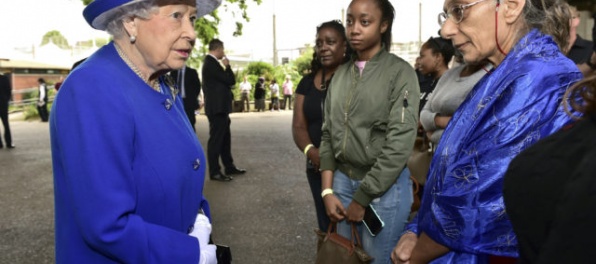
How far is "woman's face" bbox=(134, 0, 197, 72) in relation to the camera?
1651 mm

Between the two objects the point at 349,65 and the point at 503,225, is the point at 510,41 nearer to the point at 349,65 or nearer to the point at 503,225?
the point at 503,225

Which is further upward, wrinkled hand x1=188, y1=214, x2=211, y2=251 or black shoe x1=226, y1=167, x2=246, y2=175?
wrinkled hand x1=188, y1=214, x2=211, y2=251

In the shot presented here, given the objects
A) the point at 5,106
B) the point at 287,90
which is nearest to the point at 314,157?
the point at 5,106

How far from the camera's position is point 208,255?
5.61 feet

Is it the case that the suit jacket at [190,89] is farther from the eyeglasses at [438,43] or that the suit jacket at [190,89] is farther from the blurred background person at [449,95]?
the blurred background person at [449,95]

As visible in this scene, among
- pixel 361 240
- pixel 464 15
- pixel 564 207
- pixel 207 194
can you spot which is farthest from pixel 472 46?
pixel 207 194

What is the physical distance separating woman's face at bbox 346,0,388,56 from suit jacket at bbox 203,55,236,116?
15.8ft

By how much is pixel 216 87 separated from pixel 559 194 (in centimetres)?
683

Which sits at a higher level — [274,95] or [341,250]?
[341,250]

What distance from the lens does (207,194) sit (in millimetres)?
6379

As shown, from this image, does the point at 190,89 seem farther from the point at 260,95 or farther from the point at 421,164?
the point at 260,95

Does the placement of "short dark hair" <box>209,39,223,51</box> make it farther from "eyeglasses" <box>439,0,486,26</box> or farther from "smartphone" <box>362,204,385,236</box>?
"eyeglasses" <box>439,0,486,26</box>

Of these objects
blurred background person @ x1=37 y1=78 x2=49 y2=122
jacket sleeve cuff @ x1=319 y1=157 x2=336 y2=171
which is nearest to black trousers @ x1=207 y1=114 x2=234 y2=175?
jacket sleeve cuff @ x1=319 y1=157 x2=336 y2=171

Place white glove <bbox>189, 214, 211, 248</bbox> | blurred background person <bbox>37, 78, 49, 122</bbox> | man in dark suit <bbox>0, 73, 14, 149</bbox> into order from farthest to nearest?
blurred background person <bbox>37, 78, 49, 122</bbox>
man in dark suit <bbox>0, 73, 14, 149</bbox>
white glove <bbox>189, 214, 211, 248</bbox>
